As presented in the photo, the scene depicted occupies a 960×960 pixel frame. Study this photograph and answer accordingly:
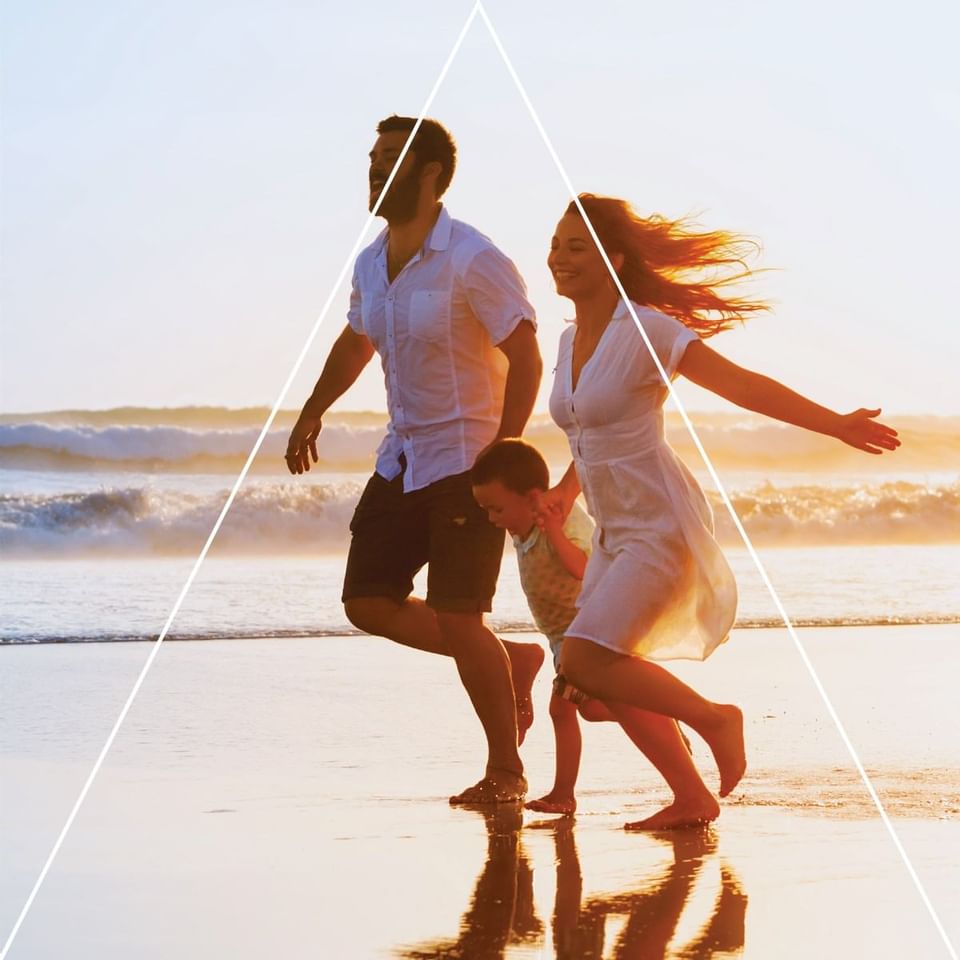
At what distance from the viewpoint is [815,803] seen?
483cm

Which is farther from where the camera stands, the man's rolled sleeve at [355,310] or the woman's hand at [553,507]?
the man's rolled sleeve at [355,310]

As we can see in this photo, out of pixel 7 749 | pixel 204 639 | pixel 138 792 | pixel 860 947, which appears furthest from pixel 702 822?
pixel 204 639

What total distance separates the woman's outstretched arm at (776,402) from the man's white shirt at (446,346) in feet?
2.48

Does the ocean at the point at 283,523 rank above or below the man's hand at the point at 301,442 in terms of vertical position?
below

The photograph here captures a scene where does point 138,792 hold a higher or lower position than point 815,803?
lower

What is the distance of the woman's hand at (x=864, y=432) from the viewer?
3906 millimetres

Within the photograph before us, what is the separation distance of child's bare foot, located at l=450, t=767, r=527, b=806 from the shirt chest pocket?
115 cm

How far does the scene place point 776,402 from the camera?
4.18 metres

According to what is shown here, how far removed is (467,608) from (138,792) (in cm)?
99

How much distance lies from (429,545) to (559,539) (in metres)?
0.42

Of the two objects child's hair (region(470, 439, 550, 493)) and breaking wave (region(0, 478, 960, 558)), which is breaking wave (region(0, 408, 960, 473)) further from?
child's hair (region(470, 439, 550, 493))

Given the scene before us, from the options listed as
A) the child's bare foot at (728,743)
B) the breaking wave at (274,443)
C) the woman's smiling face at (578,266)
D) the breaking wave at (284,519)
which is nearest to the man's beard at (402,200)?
the woman's smiling face at (578,266)

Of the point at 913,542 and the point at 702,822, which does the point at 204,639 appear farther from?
the point at 913,542

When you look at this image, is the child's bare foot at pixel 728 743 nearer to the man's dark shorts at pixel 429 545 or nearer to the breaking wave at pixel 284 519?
the man's dark shorts at pixel 429 545
